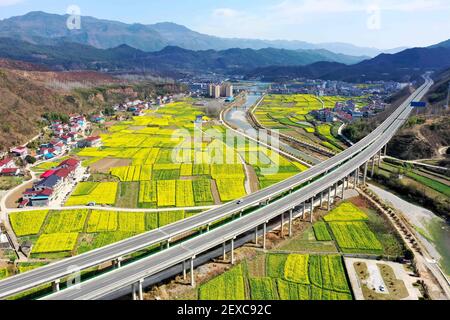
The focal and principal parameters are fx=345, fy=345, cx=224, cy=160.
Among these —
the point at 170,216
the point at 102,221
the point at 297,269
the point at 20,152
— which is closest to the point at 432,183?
the point at 297,269

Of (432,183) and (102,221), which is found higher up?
(432,183)

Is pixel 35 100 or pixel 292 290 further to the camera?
pixel 35 100

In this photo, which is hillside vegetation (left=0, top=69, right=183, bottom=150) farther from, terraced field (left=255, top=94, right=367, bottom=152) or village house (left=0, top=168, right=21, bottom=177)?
terraced field (left=255, top=94, right=367, bottom=152)

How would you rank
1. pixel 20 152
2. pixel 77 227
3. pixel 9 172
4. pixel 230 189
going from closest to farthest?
1. pixel 77 227
2. pixel 230 189
3. pixel 9 172
4. pixel 20 152

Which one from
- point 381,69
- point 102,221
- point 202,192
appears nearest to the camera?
point 102,221

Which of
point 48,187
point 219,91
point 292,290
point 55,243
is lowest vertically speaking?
point 292,290

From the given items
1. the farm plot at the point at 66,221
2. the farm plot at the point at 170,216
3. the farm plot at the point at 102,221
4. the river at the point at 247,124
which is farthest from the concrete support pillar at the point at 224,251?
the river at the point at 247,124

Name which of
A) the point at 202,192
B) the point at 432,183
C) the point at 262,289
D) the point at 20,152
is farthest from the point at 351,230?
the point at 20,152

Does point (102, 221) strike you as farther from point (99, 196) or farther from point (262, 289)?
point (262, 289)
